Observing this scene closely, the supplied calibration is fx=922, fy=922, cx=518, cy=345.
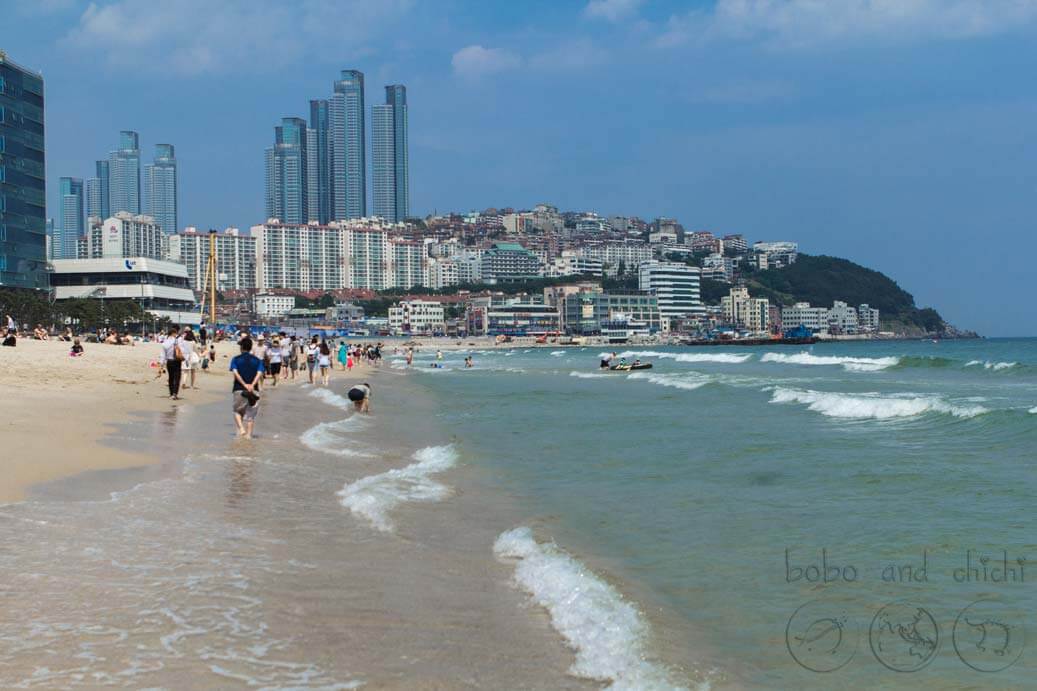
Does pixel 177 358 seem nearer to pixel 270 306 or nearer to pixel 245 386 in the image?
pixel 245 386

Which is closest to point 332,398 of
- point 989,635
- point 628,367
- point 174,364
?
point 174,364

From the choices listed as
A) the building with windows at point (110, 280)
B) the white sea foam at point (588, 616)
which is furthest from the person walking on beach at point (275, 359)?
the building with windows at point (110, 280)

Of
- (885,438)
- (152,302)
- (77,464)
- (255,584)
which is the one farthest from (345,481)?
(152,302)

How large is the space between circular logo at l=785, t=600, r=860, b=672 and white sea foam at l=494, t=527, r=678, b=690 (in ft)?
2.77

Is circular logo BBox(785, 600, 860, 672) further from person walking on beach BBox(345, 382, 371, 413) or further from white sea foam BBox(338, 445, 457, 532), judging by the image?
person walking on beach BBox(345, 382, 371, 413)

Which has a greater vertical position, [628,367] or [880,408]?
[880,408]

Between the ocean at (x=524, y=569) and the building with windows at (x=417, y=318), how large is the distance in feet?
545

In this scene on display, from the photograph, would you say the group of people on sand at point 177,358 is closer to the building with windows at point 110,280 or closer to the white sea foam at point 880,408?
the white sea foam at point 880,408

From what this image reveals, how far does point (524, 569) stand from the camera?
6.81m

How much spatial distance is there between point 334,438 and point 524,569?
903 centimetres

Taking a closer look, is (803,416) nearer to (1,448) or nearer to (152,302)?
(1,448)

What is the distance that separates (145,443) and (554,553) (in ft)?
23.4

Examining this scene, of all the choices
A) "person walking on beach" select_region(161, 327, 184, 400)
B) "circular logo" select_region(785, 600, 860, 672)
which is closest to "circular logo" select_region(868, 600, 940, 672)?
"circular logo" select_region(785, 600, 860, 672)

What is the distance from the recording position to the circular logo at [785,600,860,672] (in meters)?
4.99
